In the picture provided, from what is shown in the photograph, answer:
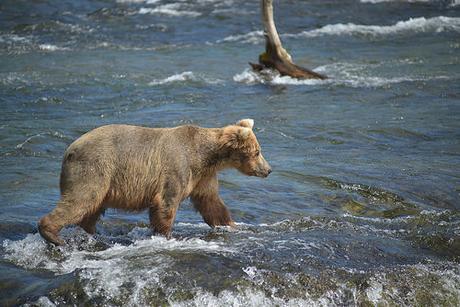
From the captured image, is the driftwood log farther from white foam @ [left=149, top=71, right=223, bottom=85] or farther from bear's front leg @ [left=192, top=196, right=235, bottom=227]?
bear's front leg @ [left=192, top=196, right=235, bottom=227]

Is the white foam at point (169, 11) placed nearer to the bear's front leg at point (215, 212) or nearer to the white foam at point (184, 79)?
the white foam at point (184, 79)

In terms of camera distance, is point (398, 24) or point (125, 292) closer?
point (125, 292)

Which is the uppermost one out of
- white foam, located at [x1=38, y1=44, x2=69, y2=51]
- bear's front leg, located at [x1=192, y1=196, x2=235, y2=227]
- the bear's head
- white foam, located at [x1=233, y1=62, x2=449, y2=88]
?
the bear's head

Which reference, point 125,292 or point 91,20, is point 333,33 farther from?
point 125,292

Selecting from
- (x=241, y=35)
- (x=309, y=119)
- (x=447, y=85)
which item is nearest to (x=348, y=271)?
(x=309, y=119)

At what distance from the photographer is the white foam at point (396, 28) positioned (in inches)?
957

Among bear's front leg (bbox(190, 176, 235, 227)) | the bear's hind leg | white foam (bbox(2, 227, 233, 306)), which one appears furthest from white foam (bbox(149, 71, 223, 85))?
the bear's hind leg

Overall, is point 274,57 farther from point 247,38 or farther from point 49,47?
point 49,47

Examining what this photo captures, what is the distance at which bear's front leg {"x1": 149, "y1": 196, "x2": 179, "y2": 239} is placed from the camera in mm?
7695

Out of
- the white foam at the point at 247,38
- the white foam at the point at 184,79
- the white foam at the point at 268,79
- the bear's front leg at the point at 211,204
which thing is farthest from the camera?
the white foam at the point at 247,38

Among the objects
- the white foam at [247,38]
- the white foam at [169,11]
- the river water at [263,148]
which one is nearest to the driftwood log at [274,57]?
the river water at [263,148]

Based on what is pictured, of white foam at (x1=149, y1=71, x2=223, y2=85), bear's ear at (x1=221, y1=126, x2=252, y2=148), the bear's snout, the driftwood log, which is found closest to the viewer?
bear's ear at (x1=221, y1=126, x2=252, y2=148)

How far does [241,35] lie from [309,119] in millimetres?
10422

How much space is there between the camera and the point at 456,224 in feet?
27.9
